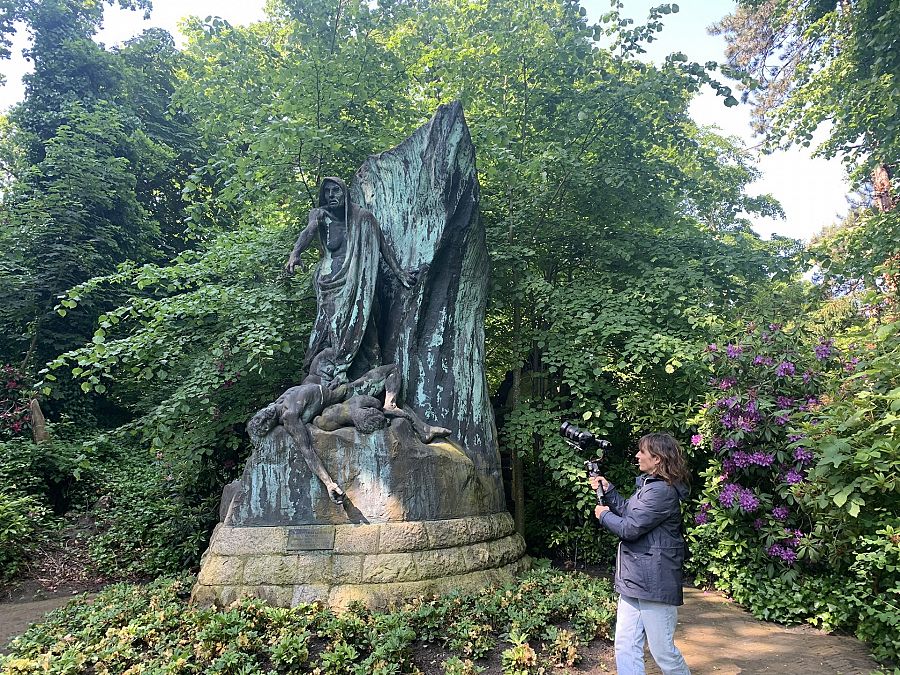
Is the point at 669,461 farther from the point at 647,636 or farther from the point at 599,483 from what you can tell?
the point at 647,636

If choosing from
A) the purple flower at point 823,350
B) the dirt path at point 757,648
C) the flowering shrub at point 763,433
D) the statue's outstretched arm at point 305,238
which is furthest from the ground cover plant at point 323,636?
the purple flower at point 823,350

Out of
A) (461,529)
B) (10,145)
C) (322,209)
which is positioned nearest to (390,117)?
(322,209)

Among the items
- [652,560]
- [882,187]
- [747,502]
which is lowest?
[652,560]

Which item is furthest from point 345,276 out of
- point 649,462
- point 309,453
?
point 649,462

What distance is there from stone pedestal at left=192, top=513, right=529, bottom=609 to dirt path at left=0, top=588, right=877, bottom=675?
128 centimetres

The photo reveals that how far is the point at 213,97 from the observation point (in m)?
7.41

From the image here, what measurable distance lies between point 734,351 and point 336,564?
4.22m

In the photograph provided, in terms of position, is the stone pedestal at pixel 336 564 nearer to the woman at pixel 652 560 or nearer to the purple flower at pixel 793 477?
the woman at pixel 652 560

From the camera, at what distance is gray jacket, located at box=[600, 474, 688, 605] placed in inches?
104

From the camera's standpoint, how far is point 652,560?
2680 millimetres

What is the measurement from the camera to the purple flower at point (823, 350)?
17.6 ft

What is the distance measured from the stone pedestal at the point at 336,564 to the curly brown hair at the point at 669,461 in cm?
216

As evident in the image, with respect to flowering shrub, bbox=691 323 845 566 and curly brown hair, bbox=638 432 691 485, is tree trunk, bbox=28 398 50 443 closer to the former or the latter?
flowering shrub, bbox=691 323 845 566

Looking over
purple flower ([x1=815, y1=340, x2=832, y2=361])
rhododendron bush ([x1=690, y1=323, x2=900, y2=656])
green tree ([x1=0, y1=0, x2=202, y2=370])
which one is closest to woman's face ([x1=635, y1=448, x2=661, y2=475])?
rhododendron bush ([x1=690, y1=323, x2=900, y2=656])
